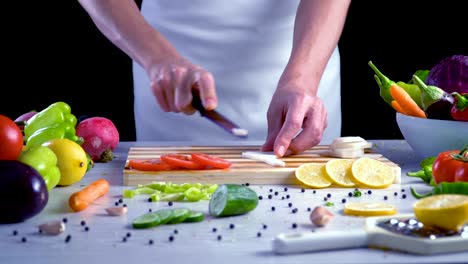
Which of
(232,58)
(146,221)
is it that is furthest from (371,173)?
(232,58)

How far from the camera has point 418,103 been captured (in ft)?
8.87

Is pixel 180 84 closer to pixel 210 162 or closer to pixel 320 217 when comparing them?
pixel 210 162

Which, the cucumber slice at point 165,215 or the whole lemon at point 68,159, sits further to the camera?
the whole lemon at point 68,159

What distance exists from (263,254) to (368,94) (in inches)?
101

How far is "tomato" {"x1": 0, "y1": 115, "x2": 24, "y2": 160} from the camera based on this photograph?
6.99 feet

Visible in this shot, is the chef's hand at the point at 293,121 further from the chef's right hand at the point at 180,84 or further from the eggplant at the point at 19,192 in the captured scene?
the eggplant at the point at 19,192

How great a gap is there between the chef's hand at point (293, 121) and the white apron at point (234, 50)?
563 mm

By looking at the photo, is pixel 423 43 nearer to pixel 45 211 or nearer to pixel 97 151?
pixel 97 151

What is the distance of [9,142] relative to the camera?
2145mm

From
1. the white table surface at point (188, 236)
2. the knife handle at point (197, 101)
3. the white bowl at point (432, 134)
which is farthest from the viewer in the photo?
the white bowl at point (432, 134)

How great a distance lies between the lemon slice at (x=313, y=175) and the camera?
2.30 meters

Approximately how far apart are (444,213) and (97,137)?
1214 millimetres

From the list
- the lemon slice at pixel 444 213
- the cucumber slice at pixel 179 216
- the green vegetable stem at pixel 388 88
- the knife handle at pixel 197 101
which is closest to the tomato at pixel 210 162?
the knife handle at pixel 197 101

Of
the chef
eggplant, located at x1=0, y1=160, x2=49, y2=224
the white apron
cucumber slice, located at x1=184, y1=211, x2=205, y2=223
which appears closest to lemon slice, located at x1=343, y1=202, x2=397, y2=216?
cucumber slice, located at x1=184, y1=211, x2=205, y2=223
